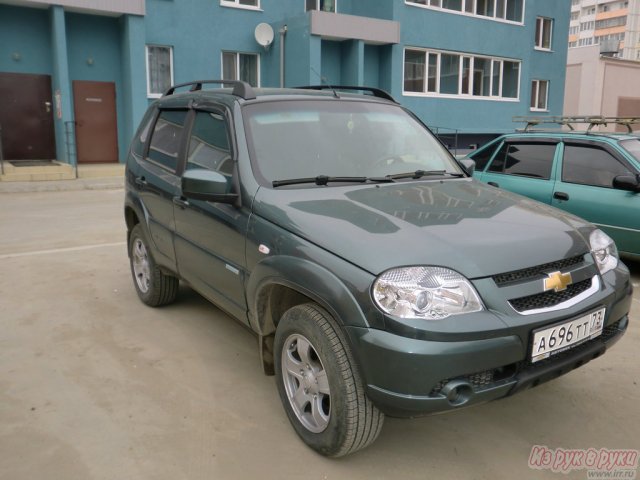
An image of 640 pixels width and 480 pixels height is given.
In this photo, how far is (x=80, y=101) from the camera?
15.6m

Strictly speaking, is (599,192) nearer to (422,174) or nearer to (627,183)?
(627,183)

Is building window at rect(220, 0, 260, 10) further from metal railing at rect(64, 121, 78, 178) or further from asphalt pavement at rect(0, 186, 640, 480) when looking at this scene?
asphalt pavement at rect(0, 186, 640, 480)

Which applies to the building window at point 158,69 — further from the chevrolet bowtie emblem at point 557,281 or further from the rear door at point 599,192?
the chevrolet bowtie emblem at point 557,281

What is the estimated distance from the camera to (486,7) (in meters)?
22.0

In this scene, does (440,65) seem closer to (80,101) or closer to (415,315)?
(80,101)

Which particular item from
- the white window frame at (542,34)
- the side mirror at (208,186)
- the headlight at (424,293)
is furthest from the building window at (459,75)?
the headlight at (424,293)

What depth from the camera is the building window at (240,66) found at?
17.4 m

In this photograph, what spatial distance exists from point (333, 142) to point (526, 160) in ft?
13.1

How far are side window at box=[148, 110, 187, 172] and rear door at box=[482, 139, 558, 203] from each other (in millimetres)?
4141

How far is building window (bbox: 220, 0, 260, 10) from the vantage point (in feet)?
55.4

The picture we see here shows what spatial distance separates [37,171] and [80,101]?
9.93ft

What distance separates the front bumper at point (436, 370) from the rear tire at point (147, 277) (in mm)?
2726

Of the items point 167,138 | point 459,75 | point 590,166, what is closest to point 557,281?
point 167,138
